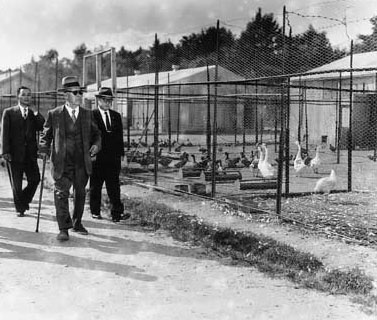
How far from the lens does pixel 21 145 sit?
354 inches

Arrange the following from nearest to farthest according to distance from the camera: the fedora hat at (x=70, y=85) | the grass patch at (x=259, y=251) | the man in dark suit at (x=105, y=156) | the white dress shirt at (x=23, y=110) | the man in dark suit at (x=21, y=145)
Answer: the grass patch at (x=259, y=251)
the fedora hat at (x=70, y=85)
the man in dark suit at (x=105, y=156)
the man in dark suit at (x=21, y=145)
the white dress shirt at (x=23, y=110)

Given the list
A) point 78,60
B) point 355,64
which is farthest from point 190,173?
point 78,60

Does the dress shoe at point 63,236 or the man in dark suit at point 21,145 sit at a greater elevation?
the man in dark suit at point 21,145

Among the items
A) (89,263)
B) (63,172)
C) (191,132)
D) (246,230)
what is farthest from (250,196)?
(191,132)

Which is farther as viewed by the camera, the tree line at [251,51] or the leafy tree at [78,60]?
the leafy tree at [78,60]

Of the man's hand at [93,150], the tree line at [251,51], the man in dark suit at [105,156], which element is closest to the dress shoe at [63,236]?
the man's hand at [93,150]

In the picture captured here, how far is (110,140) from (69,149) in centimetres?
137

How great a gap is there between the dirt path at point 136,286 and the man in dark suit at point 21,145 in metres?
1.87

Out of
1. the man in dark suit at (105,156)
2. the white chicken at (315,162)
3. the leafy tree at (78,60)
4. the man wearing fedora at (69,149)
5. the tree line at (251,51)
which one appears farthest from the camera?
the leafy tree at (78,60)

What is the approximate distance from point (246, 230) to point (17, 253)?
9.02 ft

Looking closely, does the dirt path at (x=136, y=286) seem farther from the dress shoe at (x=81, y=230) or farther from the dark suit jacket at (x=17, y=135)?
the dark suit jacket at (x=17, y=135)

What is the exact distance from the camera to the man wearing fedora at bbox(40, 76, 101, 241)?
7.17 meters

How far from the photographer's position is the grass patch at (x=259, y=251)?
16.9 feet

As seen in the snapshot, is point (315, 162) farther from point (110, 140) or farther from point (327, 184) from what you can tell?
point (110, 140)
